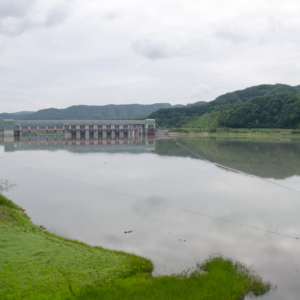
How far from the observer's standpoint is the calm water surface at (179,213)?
257 inches

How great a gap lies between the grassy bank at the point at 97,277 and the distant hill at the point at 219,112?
72.1 meters

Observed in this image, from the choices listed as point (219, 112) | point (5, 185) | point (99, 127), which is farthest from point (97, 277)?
point (219, 112)

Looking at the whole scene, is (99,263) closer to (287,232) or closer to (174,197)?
(287,232)

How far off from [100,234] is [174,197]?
174 inches

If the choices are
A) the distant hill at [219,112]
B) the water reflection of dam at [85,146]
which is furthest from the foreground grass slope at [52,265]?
the distant hill at [219,112]

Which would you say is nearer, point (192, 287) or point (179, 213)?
point (192, 287)

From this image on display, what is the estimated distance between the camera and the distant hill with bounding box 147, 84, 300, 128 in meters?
74.8

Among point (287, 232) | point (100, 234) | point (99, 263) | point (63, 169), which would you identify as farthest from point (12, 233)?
point (63, 169)

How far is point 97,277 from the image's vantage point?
201 inches

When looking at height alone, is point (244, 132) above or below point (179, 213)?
above

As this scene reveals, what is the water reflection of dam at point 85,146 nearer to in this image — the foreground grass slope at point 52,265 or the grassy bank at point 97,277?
the foreground grass slope at point 52,265

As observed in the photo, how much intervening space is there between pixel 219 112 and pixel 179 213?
8822 centimetres

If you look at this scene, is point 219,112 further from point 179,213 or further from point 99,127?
point 179,213

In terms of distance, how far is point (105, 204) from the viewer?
10.7 meters
